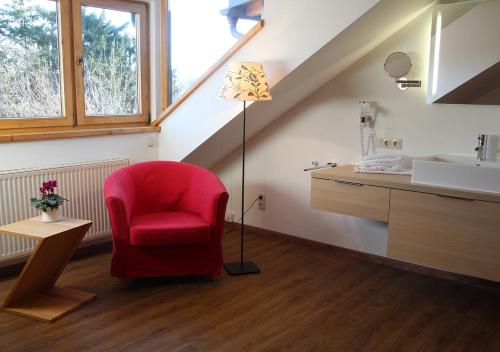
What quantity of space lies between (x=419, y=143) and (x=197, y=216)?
5.30 ft

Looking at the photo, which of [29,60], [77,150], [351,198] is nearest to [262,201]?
[351,198]

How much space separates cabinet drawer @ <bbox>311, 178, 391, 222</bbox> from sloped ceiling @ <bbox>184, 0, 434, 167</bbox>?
0.73 meters

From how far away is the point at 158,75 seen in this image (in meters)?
4.43

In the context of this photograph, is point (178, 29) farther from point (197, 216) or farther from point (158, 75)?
point (197, 216)

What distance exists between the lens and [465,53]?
3188 mm

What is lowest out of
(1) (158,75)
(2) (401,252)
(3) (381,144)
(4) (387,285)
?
(4) (387,285)

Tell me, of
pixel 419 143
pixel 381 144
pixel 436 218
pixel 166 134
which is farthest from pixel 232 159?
pixel 436 218

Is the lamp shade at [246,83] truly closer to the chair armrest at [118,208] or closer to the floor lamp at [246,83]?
the floor lamp at [246,83]

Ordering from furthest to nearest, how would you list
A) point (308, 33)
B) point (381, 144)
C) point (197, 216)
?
point (381, 144)
point (197, 216)
point (308, 33)

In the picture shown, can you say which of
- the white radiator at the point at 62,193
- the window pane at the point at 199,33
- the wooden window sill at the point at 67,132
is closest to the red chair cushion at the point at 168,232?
the white radiator at the point at 62,193

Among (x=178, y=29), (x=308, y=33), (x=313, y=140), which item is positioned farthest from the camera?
(x=178, y=29)

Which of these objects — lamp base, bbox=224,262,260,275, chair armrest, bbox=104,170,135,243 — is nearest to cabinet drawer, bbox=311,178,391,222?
lamp base, bbox=224,262,260,275

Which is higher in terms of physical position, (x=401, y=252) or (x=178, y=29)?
(x=178, y=29)

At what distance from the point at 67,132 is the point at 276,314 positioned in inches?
78.7
